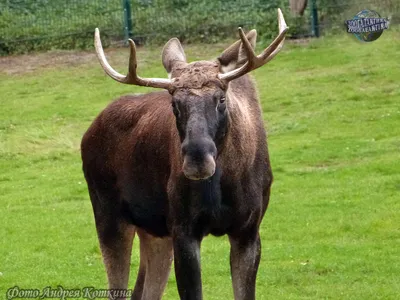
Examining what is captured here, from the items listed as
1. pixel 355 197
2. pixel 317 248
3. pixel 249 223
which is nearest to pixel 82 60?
pixel 355 197

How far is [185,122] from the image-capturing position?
7695 millimetres

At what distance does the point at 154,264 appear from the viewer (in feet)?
31.4

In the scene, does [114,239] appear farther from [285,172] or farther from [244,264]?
[285,172]

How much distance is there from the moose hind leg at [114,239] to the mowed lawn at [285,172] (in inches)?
56.0

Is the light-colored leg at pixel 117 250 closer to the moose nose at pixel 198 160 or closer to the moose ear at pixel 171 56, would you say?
the moose ear at pixel 171 56

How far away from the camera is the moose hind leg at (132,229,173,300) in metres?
9.55

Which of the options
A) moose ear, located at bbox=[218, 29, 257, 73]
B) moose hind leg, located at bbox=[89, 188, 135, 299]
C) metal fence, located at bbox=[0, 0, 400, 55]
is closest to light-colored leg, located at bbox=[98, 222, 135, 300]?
moose hind leg, located at bbox=[89, 188, 135, 299]

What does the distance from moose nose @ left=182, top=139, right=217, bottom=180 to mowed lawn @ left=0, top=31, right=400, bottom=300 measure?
361 cm

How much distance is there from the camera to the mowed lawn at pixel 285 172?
460 inches

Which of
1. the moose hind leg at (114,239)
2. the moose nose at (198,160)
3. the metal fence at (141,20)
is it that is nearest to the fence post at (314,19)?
the metal fence at (141,20)

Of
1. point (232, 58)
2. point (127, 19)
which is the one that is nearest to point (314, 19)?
point (127, 19)

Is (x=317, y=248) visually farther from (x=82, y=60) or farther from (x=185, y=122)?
Answer: (x=82, y=60)

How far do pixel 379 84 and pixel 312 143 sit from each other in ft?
13.6

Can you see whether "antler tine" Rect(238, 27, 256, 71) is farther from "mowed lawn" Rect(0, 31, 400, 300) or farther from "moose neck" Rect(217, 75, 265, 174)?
"mowed lawn" Rect(0, 31, 400, 300)
